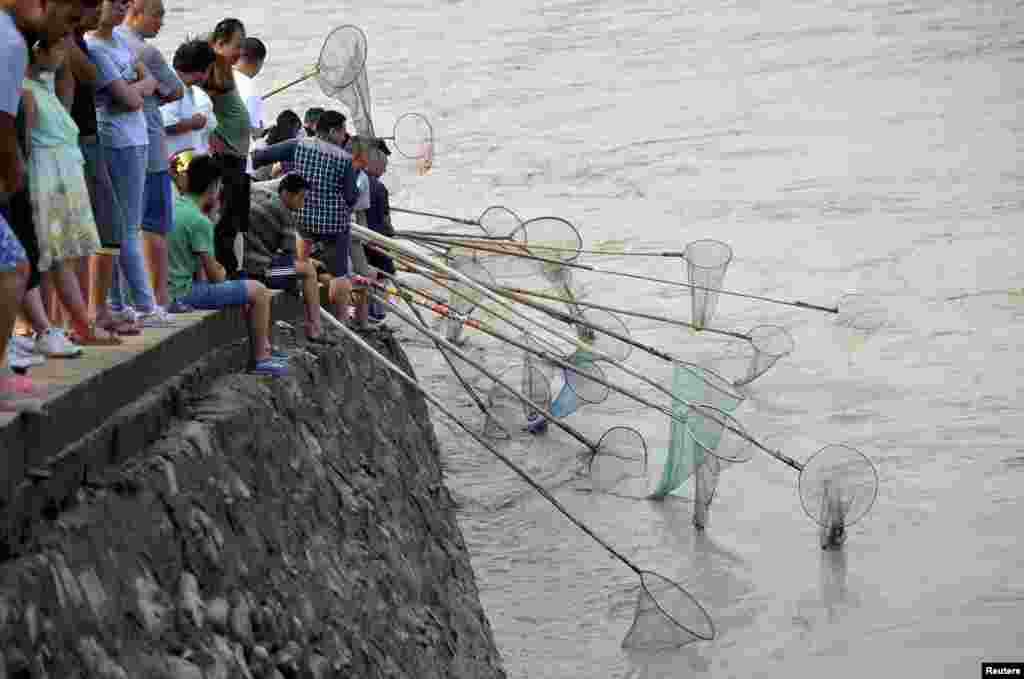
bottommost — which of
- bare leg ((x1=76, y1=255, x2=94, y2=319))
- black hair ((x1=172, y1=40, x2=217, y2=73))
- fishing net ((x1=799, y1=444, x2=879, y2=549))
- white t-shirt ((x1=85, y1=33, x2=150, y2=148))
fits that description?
fishing net ((x1=799, y1=444, x2=879, y2=549))

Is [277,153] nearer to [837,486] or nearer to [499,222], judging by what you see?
[837,486]

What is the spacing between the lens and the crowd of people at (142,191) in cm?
455

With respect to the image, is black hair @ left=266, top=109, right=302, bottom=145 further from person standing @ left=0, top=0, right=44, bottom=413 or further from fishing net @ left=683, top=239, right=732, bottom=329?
person standing @ left=0, top=0, right=44, bottom=413

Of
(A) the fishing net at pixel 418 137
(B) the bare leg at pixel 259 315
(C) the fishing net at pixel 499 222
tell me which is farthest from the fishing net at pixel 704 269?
(B) the bare leg at pixel 259 315

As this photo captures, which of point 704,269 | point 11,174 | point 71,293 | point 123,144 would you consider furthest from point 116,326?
point 704,269

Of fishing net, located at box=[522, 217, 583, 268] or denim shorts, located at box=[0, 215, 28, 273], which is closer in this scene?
denim shorts, located at box=[0, 215, 28, 273]

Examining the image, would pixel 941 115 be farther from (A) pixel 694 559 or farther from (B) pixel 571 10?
(A) pixel 694 559

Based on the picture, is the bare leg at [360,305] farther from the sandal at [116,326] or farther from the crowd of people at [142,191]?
the sandal at [116,326]

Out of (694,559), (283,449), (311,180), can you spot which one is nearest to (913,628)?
(694,559)

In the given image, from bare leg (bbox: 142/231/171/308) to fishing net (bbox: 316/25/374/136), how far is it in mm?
4140

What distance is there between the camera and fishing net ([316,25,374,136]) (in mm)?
10391

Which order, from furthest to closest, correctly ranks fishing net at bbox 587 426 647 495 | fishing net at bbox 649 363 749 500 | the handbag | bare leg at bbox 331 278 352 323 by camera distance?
fishing net at bbox 587 426 647 495 < fishing net at bbox 649 363 749 500 < bare leg at bbox 331 278 352 323 < the handbag

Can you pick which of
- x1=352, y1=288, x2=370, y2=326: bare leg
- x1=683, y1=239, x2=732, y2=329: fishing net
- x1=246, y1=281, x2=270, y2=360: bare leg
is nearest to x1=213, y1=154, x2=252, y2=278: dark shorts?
x1=246, y1=281, x2=270, y2=360: bare leg

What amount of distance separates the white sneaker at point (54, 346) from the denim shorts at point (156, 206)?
1422mm
